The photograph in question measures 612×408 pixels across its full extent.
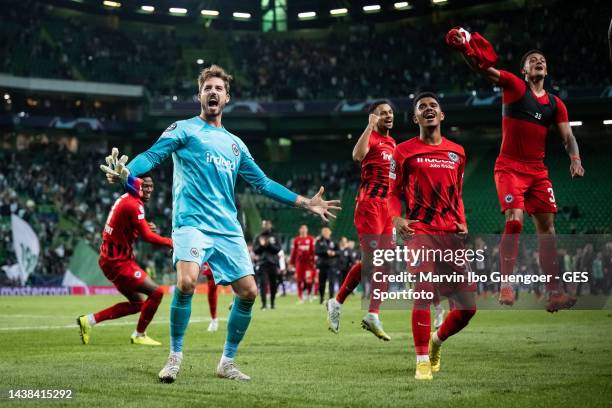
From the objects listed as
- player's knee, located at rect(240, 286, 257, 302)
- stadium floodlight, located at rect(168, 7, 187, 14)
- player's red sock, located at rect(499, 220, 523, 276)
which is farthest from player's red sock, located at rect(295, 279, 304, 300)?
stadium floodlight, located at rect(168, 7, 187, 14)

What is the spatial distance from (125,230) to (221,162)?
4.53 metres

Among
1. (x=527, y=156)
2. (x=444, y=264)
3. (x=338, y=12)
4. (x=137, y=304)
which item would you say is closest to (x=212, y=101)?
(x=444, y=264)

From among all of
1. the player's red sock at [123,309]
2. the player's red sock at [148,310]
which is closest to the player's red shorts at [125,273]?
the player's red sock at [148,310]

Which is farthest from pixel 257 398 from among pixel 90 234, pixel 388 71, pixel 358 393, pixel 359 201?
pixel 388 71

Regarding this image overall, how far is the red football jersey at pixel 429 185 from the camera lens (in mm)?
7719

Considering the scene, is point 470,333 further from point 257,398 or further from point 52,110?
point 52,110

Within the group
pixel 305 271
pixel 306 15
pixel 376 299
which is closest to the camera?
pixel 376 299

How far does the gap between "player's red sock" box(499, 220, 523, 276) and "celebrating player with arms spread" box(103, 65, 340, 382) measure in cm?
259

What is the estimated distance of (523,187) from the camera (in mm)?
9250

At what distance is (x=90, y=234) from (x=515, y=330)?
3134 centimetres

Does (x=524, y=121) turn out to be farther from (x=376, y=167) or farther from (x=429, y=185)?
(x=376, y=167)

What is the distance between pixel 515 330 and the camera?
13062mm

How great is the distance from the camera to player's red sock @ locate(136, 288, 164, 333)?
11.5 m

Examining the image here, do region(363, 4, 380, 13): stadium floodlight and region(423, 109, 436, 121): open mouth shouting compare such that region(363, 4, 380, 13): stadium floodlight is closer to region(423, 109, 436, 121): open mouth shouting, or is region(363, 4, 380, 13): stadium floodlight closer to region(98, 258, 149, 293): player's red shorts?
region(98, 258, 149, 293): player's red shorts
